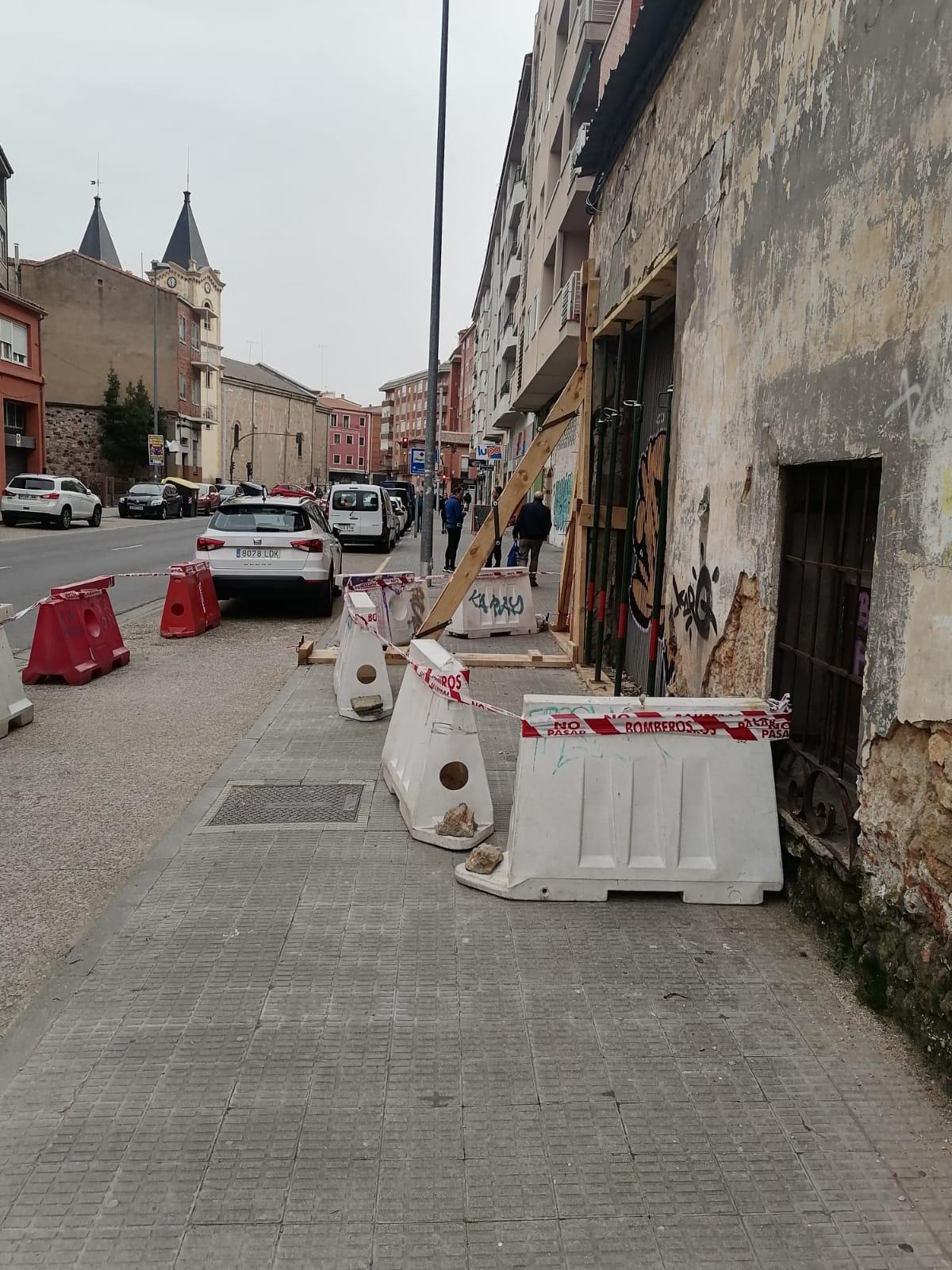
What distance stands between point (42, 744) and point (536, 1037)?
16.0 ft

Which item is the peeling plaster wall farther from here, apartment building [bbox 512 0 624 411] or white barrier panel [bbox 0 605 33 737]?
apartment building [bbox 512 0 624 411]

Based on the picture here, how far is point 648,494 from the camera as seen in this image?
775cm

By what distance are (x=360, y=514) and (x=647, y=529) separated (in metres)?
18.7

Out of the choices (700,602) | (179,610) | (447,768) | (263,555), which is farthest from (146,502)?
(447,768)

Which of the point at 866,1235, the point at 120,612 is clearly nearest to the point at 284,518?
the point at 120,612

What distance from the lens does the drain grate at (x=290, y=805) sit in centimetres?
525

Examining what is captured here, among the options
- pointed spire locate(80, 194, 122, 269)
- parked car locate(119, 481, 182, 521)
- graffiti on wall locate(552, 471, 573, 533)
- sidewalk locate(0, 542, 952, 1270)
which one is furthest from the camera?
pointed spire locate(80, 194, 122, 269)

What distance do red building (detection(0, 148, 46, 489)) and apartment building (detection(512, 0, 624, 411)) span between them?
20.4 metres

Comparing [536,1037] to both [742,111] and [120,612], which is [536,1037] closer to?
[742,111]

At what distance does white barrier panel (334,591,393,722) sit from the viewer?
759cm

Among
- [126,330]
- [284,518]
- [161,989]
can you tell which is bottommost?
[161,989]

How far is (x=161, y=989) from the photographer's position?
3467 millimetres

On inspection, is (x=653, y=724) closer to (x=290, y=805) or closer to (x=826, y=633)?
(x=826, y=633)

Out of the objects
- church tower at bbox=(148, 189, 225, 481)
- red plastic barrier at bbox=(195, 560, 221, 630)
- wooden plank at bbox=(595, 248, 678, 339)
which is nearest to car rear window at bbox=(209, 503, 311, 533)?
red plastic barrier at bbox=(195, 560, 221, 630)
